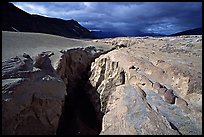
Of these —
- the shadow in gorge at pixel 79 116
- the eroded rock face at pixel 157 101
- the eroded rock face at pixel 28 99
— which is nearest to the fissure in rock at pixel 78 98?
the shadow in gorge at pixel 79 116

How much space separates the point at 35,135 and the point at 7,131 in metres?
0.75

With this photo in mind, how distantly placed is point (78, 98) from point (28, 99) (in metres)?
5.12

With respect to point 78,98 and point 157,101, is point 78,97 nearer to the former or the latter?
point 78,98

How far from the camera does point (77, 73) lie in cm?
1094

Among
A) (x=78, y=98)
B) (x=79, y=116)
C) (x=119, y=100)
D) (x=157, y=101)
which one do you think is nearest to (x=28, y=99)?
(x=119, y=100)

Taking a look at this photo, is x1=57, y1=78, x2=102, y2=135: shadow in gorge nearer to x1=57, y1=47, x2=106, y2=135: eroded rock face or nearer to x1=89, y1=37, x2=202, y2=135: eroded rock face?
x1=57, y1=47, x2=106, y2=135: eroded rock face

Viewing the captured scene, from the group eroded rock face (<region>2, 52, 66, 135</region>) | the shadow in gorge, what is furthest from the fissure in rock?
eroded rock face (<region>2, 52, 66, 135</region>)

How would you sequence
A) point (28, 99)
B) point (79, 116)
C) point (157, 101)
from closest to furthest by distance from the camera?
point (157, 101), point (28, 99), point (79, 116)

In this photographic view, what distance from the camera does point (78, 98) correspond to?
10.2 meters

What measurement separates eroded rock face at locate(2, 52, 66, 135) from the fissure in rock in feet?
6.23

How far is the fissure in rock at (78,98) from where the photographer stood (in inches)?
319

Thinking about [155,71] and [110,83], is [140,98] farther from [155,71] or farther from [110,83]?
[110,83]

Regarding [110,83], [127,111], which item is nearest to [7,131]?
[127,111]

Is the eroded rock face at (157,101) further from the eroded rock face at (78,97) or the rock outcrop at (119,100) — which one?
the eroded rock face at (78,97)
